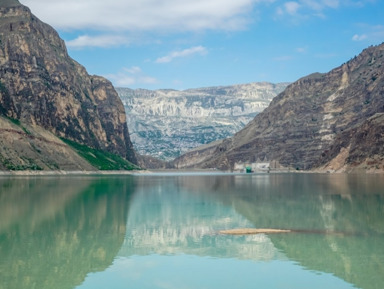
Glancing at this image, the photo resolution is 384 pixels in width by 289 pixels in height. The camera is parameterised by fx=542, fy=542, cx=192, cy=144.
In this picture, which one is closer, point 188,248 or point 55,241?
point 188,248

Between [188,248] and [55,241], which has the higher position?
[55,241]

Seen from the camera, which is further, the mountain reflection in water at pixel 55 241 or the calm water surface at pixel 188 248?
the mountain reflection in water at pixel 55 241

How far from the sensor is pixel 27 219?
2719 inches

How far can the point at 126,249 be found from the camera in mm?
49344

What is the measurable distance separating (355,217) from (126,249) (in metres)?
34.8

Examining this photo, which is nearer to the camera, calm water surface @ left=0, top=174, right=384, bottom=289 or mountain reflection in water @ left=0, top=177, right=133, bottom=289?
calm water surface @ left=0, top=174, right=384, bottom=289

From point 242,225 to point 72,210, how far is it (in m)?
29.7

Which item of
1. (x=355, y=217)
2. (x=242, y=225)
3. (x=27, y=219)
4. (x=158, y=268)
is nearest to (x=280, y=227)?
(x=242, y=225)

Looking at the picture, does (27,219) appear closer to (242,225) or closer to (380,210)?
(242,225)

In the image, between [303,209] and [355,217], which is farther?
[303,209]

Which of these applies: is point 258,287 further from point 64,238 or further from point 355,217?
point 355,217

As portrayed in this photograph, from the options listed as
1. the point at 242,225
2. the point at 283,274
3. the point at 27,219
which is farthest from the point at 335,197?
the point at 283,274

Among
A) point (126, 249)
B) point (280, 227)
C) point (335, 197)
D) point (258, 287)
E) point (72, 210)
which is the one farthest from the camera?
point (335, 197)

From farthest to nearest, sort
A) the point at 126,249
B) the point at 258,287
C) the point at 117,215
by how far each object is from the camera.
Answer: the point at 117,215 → the point at 126,249 → the point at 258,287
